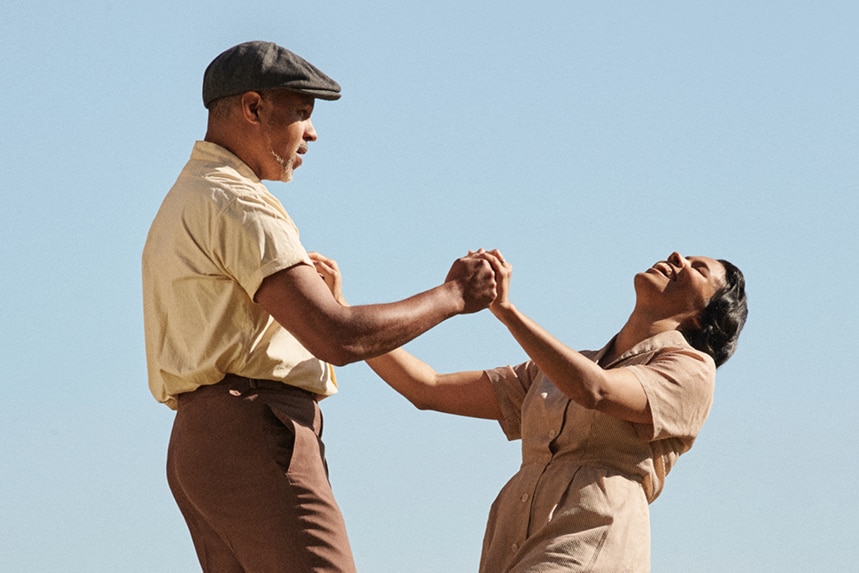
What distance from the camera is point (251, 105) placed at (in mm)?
4152

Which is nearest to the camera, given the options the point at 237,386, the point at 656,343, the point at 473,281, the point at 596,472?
the point at 237,386

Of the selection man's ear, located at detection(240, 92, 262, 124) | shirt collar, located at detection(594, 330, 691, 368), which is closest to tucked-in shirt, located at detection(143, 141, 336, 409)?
man's ear, located at detection(240, 92, 262, 124)

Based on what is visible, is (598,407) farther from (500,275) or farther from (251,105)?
(251,105)

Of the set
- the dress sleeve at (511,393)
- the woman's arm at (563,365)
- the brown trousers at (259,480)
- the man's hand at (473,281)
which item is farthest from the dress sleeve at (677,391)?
the brown trousers at (259,480)

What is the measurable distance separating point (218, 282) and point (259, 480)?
55cm

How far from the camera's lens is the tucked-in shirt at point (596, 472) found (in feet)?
17.6

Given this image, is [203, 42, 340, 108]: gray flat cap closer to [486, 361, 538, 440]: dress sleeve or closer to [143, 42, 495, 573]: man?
[143, 42, 495, 573]: man

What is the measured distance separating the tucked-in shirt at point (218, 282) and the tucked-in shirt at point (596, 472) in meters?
1.65

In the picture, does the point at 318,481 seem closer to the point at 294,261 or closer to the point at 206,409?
the point at 206,409

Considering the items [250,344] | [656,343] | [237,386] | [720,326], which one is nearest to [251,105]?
[250,344]

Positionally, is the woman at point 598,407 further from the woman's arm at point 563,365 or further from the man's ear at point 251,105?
the man's ear at point 251,105

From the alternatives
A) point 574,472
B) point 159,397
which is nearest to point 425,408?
point 574,472

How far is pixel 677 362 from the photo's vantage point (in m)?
5.64

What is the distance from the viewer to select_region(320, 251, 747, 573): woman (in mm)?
5309
